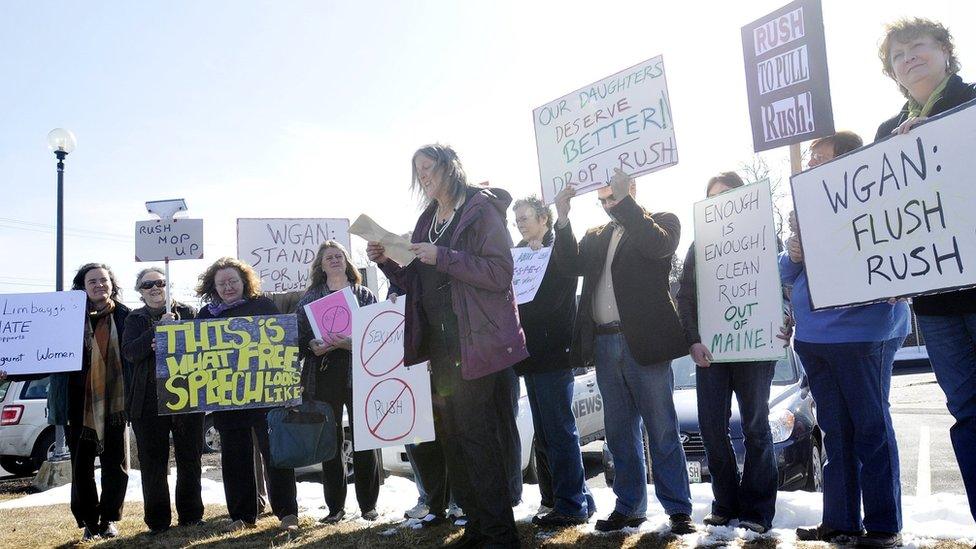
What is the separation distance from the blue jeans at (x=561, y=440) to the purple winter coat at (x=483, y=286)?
A: 2.87ft

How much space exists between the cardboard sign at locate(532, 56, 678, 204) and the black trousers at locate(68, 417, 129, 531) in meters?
3.63

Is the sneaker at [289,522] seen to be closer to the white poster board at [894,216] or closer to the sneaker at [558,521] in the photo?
the sneaker at [558,521]

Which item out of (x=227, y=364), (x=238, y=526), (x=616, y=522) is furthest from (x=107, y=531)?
(x=616, y=522)

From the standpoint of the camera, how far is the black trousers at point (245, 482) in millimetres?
5176

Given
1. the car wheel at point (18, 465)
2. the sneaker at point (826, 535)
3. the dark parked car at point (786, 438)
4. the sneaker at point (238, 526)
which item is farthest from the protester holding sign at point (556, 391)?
the car wheel at point (18, 465)

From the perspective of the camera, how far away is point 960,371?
284 centimetres

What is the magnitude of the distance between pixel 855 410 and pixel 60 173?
12.1 m

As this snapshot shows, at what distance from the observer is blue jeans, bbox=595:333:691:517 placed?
13.3ft

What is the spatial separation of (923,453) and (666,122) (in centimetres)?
629

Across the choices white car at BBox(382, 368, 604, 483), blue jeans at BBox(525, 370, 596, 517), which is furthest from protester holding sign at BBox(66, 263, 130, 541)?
blue jeans at BBox(525, 370, 596, 517)

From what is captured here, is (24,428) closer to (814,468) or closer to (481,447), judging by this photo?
(481,447)

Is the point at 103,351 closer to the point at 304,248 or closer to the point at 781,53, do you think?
the point at 304,248

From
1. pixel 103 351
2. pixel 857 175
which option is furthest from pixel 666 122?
pixel 103 351

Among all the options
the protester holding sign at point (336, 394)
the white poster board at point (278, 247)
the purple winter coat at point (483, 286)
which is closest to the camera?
the purple winter coat at point (483, 286)
